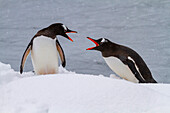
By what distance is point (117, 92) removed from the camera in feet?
3.01

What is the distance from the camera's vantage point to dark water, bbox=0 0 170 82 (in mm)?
5176

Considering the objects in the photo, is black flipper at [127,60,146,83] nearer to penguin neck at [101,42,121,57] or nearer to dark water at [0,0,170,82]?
penguin neck at [101,42,121,57]

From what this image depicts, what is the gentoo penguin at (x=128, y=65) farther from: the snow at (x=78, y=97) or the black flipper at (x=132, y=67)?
the snow at (x=78, y=97)

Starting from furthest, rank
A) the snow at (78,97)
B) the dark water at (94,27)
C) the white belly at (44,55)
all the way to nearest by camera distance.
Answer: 1. the dark water at (94,27)
2. the white belly at (44,55)
3. the snow at (78,97)

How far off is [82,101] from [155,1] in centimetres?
859

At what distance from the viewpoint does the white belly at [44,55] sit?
1.97 m

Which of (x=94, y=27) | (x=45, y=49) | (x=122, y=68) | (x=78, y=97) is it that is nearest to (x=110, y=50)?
(x=122, y=68)

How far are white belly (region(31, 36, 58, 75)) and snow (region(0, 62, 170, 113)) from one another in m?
0.95

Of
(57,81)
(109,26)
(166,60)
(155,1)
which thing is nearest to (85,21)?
(109,26)

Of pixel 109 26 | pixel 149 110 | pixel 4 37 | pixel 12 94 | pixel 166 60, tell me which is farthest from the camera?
pixel 109 26

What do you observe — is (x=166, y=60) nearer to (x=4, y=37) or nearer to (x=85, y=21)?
(x=85, y=21)

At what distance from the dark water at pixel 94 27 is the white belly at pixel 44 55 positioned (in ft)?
8.35

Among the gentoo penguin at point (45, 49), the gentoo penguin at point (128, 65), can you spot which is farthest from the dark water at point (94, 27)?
the gentoo penguin at point (45, 49)

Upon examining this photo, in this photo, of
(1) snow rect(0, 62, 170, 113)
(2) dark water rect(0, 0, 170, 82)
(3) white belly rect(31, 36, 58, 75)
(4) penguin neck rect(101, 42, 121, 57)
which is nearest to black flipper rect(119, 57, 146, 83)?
(4) penguin neck rect(101, 42, 121, 57)
